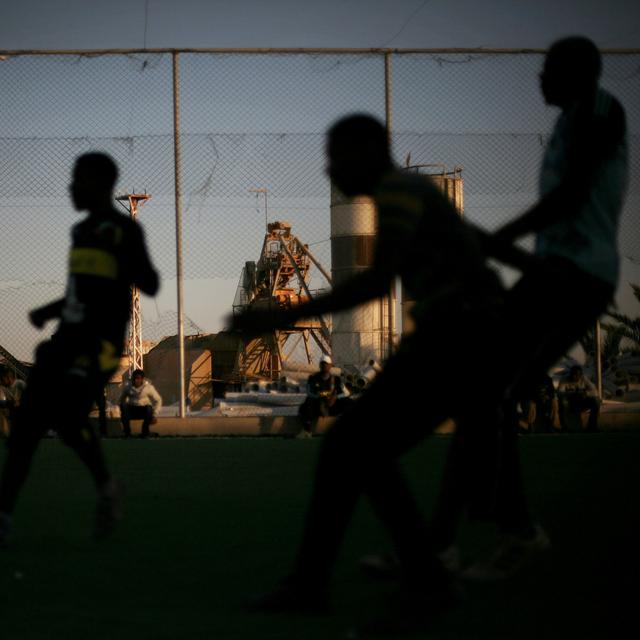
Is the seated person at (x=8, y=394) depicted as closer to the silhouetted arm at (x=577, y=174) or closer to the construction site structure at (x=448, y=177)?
the construction site structure at (x=448, y=177)

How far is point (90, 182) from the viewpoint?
199 inches

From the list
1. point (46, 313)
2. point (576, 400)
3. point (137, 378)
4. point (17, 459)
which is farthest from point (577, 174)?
point (137, 378)

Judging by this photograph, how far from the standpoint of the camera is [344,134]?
3.34 meters

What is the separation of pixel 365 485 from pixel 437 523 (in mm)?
700

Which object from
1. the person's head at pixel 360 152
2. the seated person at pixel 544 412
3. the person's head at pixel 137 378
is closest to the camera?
the person's head at pixel 360 152

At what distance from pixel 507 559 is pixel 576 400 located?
1190cm

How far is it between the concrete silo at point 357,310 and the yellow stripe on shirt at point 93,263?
782 centimetres

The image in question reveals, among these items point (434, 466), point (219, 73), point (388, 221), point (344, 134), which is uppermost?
point (219, 73)

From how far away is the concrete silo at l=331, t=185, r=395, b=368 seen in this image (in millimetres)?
14719

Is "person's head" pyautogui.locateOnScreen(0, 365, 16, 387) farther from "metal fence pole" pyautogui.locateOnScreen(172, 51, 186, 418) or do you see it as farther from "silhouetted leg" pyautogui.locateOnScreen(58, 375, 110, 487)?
"silhouetted leg" pyautogui.locateOnScreen(58, 375, 110, 487)

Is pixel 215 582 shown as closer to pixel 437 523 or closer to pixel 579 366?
pixel 437 523

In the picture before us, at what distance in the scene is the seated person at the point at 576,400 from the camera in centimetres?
Result: 1516

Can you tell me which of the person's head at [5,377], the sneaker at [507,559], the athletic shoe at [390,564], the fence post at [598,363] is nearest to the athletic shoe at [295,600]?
the athletic shoe at [390,564]

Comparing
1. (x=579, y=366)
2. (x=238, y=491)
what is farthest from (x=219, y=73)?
(x=238, y=491)
